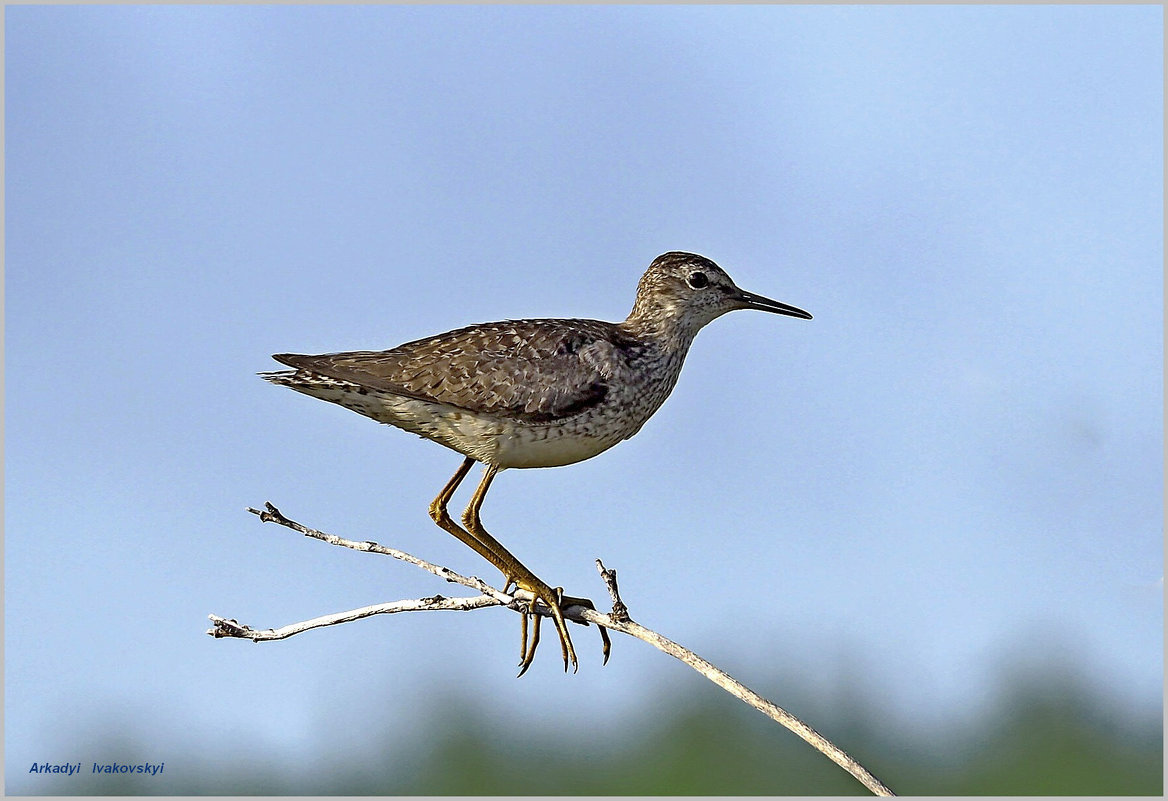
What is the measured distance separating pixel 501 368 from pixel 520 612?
5.25ft

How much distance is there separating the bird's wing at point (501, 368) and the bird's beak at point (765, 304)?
0.96 m

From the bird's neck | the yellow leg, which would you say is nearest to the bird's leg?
the yellow leg

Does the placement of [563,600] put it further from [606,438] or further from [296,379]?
[296,379]

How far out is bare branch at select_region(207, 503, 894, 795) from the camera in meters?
6.61

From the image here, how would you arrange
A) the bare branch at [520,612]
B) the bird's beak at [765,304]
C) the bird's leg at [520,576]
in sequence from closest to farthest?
the bare branch at [520,612], the bird's leg at [520,576], the bird's beak at [765,304]

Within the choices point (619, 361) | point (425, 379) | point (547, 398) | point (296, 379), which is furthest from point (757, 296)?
point (296, 379)

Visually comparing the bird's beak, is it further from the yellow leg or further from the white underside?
the yellow leg

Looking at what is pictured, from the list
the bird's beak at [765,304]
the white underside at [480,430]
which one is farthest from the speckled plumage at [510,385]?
the bird's beak at [765,304]

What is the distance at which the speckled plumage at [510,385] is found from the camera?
27.0 feet

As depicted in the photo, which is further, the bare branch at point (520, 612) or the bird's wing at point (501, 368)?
the bird's wing at point (501, 368)

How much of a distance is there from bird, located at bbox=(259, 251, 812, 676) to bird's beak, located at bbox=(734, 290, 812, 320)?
59 centimetres

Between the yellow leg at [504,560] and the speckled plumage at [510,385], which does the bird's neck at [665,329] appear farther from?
the yellow leg at [504,560]

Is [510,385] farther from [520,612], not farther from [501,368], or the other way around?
[520,612]

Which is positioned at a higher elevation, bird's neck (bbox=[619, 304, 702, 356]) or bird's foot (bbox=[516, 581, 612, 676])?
bird's neck (bbox=[619, 304, 702, 356])
